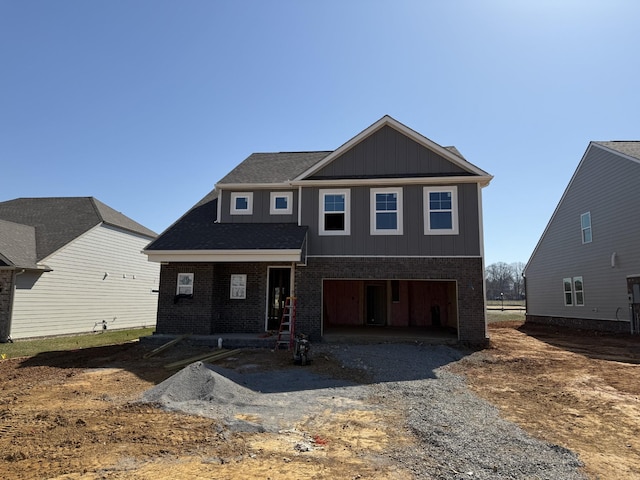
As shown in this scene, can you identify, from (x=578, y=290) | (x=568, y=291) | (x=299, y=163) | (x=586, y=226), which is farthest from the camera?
(x=568, y=291)

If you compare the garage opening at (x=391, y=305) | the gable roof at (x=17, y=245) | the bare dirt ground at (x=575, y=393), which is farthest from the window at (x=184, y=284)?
the bare dirt ground at (x=575, y=393)

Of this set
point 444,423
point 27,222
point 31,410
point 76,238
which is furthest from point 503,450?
point 27,222

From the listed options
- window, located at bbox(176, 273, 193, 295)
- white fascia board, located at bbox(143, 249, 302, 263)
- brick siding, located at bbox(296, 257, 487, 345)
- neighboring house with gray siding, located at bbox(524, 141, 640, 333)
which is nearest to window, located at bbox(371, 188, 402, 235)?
brick siding, located at bbox(296, 257, 487, 345)

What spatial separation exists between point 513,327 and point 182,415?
69.4 feet

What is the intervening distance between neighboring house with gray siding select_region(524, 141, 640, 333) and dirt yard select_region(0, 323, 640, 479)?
8.51 metres

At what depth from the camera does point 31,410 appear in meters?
6.62

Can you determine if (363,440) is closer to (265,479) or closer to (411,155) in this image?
(265,479)

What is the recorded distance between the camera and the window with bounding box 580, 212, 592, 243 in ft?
65.2

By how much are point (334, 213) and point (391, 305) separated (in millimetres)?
6378

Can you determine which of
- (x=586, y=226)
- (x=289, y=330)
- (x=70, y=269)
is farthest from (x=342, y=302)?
(x=586, y=226)

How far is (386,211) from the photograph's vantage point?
13750 mm

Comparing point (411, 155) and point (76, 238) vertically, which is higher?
point (411, 155)

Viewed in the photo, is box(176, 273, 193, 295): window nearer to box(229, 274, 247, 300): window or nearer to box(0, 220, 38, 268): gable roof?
box(229, 274, 247, 300): window

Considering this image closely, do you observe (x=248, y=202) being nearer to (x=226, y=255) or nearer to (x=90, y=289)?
(x=226, y=255)
